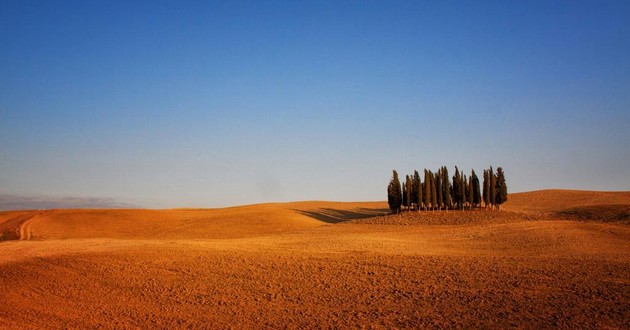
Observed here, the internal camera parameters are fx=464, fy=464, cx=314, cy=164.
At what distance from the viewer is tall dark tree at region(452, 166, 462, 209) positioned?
51047 mm

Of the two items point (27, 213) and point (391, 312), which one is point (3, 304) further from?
point (27, 213)

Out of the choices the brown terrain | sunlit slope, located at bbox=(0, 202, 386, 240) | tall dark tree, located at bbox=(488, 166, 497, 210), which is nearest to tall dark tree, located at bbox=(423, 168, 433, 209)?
tall dark tree, located at bbox=(488, 166, 497, 210)

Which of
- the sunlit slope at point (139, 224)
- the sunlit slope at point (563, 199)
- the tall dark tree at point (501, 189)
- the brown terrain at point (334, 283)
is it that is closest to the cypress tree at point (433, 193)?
the tall dark tree at point (501, 189)

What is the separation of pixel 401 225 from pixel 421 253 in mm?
18947

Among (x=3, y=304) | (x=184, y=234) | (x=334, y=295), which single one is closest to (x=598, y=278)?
(x=334, y=295)

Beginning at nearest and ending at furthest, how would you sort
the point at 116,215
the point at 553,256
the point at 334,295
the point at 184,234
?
the point at 334,295 < the point at 553,256 < the point at 184,234 < the point at 116,215

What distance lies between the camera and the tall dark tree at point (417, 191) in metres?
51.8

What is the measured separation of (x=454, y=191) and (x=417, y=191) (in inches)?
159

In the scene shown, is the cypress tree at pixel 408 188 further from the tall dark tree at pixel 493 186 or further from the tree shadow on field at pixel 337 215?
the tall dark tree at pixel 493 186

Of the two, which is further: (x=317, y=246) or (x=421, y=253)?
(x=317, y=246)

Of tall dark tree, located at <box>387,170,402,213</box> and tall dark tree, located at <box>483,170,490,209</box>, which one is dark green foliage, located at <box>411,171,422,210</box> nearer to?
tall dark tree, located at <box>387,170,402,213</box>

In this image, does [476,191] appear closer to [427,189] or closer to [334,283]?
[427,189]

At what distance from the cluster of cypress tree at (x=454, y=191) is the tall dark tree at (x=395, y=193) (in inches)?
41.8

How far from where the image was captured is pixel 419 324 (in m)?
11.6
